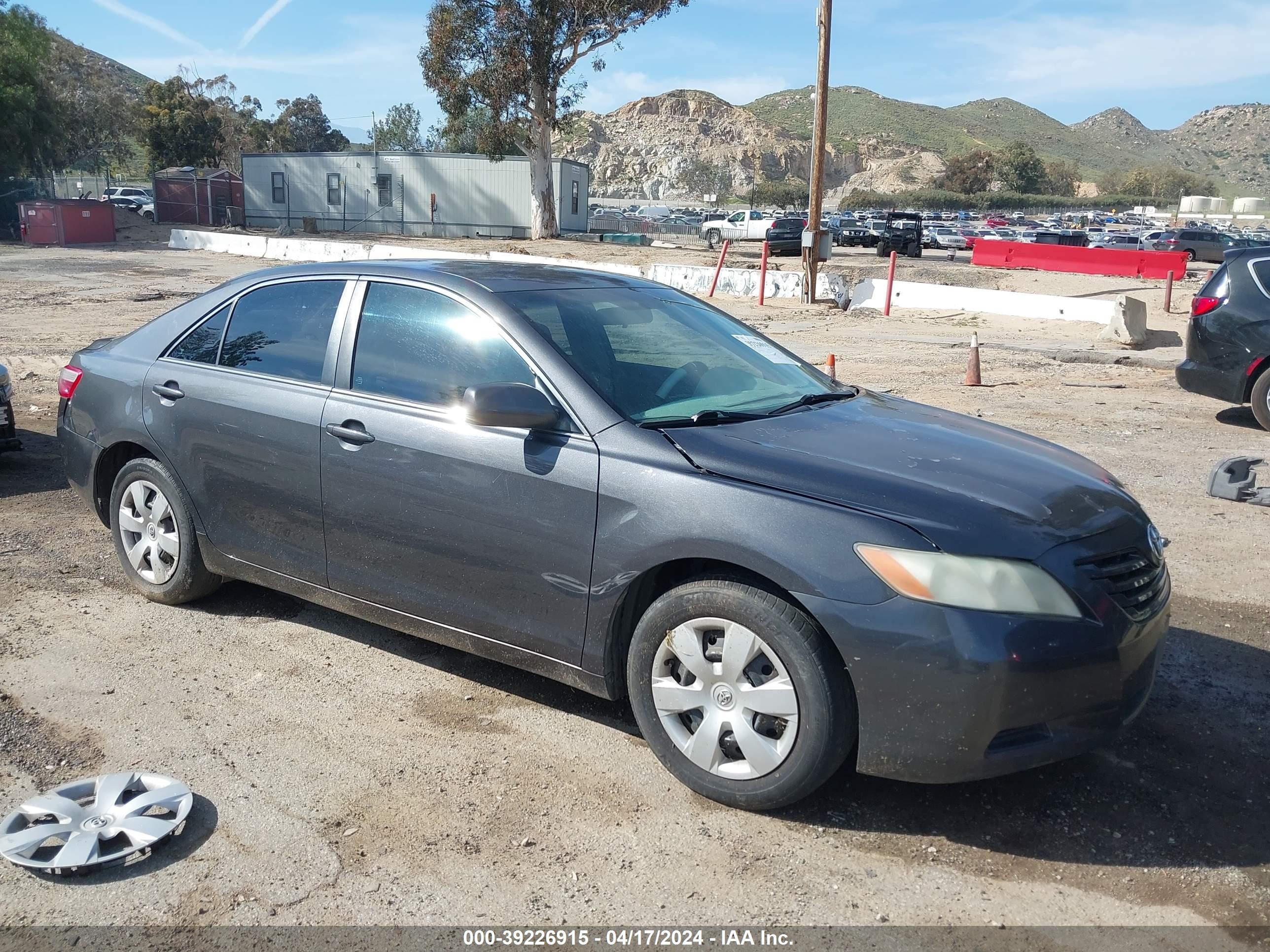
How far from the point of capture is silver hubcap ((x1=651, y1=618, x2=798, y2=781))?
322 centimetres

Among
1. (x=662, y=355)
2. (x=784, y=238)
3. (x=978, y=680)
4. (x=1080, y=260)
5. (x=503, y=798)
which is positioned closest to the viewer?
(x=978, y=680)

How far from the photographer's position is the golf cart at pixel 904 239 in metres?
42.8

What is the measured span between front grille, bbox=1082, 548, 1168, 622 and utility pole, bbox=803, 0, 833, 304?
18.9 metres

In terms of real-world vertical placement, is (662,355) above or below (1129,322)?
above

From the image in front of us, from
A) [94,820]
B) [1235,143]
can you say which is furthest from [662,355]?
[1235,143]

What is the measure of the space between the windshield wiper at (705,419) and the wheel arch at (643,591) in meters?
0.51

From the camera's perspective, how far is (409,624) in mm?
4105

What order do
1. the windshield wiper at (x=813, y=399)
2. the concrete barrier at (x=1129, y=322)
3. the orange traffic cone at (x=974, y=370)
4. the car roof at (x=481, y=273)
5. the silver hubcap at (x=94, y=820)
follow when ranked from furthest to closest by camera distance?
the concrete barrier at (x=1129, y=322)
the orange traffic cone at (x=974, y=370)
the car roof at (x=481, y=273)
the windshield wiper at (x=813, y=399)
the silver hubcap at (x=94, y=820)

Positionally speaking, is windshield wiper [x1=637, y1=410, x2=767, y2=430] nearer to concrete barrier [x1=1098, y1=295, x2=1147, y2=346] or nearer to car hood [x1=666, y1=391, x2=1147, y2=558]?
car hood [x1=666, y1=391, x2=1147, y2=558]

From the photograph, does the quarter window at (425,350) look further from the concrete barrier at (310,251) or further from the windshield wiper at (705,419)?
the concrete barrier at (310,251)

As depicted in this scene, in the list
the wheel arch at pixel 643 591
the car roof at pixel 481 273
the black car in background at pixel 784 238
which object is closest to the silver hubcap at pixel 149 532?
the car roof at pixel 481 273

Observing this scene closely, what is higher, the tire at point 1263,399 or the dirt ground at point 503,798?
the tire at point 1263,399

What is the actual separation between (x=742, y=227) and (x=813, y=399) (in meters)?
50.7

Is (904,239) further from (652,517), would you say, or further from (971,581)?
(971,581)
